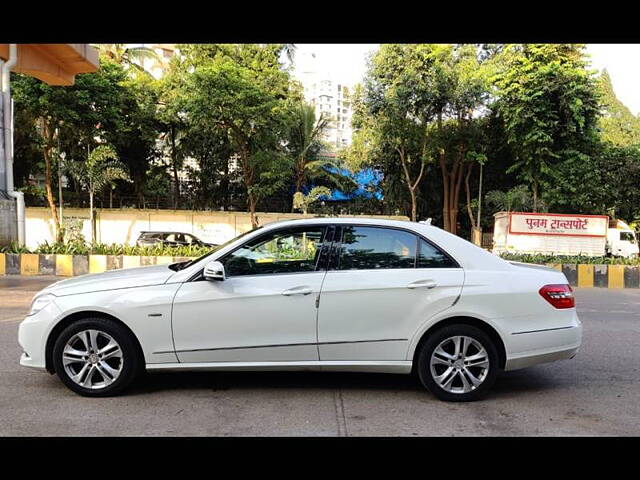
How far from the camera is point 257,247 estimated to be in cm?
458

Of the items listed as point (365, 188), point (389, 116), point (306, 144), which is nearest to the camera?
point (389, 116)

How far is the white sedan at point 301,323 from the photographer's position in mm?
4328

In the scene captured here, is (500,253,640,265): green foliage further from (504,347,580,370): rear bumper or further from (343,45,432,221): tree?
(504,347,580,370): rear bumper

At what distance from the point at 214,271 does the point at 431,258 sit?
184cm

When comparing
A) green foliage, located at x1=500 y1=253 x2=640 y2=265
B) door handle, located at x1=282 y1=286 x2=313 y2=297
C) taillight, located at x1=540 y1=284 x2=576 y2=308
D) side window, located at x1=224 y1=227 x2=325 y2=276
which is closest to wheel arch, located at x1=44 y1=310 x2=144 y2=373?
side window, located at x1=224 y1=227 x2=325 y2=276

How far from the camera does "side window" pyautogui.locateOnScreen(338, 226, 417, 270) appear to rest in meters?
4.52

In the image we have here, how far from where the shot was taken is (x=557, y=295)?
4.51 metres

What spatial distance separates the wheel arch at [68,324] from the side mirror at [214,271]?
784 millimetres

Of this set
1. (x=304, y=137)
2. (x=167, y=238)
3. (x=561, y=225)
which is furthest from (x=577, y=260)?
(x=167, y=238)

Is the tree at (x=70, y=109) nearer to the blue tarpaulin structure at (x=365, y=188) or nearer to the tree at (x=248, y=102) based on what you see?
the tree at (x=248, y=102)

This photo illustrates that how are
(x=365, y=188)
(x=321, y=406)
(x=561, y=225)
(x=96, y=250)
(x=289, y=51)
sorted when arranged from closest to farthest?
(x=321, y=406) → (x=96, y=250) → (x=561, y=225) → (x=289, y=51) → (x=365, y=188)

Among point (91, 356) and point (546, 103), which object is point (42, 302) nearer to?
point (91, 356)

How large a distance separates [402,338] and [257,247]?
145 cm

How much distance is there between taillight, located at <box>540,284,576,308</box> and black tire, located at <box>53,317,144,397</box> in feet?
11.4
